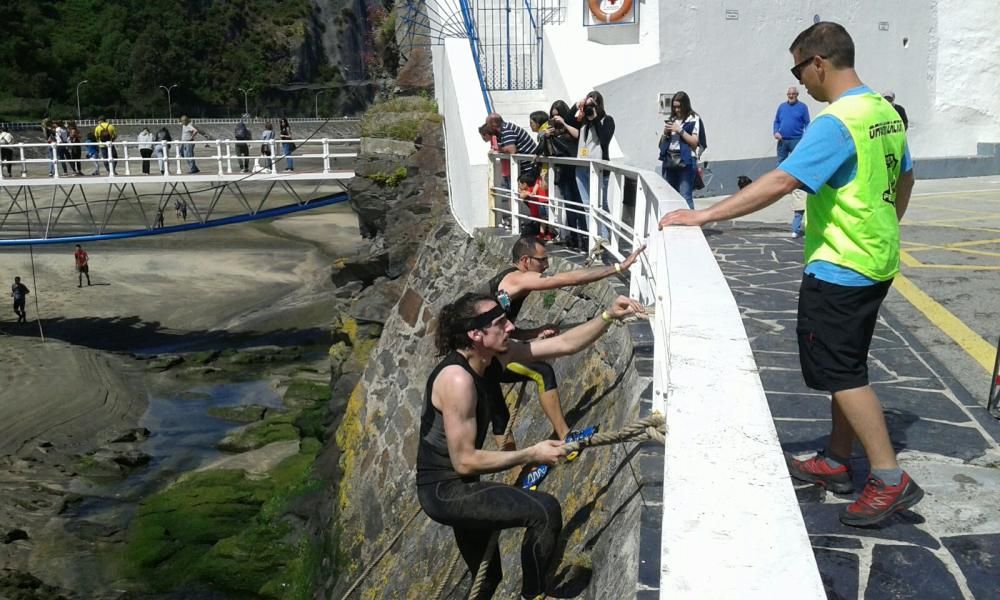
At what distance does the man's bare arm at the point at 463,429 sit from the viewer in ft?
12.8

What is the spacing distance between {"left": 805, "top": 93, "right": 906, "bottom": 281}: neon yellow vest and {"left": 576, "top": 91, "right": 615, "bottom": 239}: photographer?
240 inches

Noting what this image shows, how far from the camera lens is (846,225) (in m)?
3.22

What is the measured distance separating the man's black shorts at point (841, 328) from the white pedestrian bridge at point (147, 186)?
17.0 meters

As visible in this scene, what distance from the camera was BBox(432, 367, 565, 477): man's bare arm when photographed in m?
3.92

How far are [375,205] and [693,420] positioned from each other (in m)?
15.3

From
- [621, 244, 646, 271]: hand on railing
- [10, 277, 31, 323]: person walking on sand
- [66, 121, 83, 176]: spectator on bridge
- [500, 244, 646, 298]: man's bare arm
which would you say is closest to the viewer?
[621, 244, 646, 271]: hand on railing

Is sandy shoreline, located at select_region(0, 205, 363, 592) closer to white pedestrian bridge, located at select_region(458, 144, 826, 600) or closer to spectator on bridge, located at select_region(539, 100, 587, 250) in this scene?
spectator on bridge, located at select_region(539, 100, 587, 250)

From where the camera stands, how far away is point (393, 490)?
388 inches

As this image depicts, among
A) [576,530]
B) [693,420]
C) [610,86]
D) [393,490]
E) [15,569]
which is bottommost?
[15,569]

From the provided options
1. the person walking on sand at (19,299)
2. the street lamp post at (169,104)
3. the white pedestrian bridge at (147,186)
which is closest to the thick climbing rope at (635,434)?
the white pedestrian bridge at (147,186)

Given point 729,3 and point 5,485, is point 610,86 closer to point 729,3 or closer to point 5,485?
point 729,3

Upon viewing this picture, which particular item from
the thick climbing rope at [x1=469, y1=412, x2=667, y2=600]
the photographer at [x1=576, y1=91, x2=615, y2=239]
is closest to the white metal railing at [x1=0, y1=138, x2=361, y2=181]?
the photographer at [x1=576, y1=91, x2=615, y2=239]

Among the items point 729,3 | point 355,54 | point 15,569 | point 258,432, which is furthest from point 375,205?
point 355,54

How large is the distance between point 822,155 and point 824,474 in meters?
1.32
